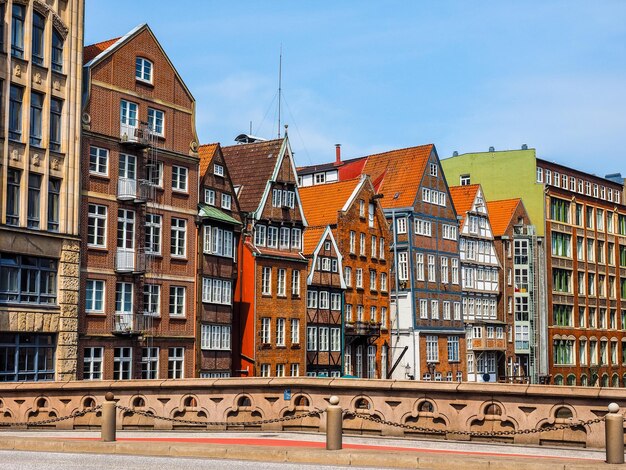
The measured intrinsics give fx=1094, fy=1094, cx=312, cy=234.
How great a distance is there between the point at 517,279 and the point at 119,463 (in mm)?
73057

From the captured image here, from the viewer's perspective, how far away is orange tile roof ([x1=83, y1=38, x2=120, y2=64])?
163ft

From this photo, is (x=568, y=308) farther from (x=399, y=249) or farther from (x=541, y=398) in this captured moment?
(x=541, y=398)

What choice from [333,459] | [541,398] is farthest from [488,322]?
[333,459]

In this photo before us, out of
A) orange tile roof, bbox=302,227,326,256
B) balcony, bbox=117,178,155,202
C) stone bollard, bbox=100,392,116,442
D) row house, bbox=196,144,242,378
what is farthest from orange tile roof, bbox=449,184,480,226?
stone bollard, bbox=100,392,116,442

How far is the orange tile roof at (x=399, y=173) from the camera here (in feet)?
244

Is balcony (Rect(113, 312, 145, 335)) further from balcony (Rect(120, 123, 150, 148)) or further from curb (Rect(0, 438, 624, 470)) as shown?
curb (Rect(0, 438, 624, 470))

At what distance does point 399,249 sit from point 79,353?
31724mm

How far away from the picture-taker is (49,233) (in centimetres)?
4494

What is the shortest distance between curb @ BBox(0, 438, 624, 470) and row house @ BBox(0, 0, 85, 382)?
20.1 m

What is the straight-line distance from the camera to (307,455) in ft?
66.6

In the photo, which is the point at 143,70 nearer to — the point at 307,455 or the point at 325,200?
the point at 325,200

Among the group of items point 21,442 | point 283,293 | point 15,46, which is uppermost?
point 15,46

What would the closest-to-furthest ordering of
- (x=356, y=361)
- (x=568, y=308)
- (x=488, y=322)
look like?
(x=356, y=361)
(x=488, y=322)
(x=568, y=308)

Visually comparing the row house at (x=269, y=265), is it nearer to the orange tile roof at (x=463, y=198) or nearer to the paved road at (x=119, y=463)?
the orange tile roof at (x=463, y=198)
